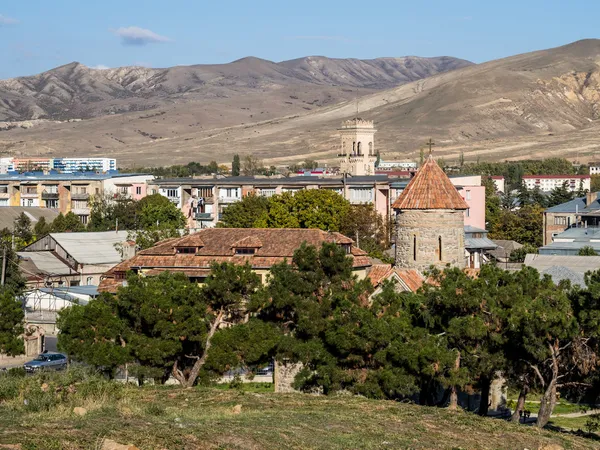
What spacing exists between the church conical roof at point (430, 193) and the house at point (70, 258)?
88.1 feet

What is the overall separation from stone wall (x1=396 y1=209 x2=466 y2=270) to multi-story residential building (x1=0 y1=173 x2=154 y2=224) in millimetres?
65798

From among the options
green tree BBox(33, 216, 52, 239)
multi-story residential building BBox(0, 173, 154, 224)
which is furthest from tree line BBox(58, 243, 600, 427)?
multi-story residential building BBox(0, 173, 154, 224)

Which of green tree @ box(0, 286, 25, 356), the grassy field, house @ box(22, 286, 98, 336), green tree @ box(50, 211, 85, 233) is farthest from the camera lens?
green tree @ box(50, 211, 85, 233)

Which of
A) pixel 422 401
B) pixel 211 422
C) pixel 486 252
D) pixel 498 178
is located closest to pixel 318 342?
pixel 422 401

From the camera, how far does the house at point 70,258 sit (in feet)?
232

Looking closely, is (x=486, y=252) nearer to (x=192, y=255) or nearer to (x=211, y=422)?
(x=192, y=255)

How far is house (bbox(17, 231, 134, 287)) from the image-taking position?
7075 centimetres

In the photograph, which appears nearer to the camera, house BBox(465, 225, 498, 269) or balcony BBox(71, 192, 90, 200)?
house BBox(465, 225, 498, 269)

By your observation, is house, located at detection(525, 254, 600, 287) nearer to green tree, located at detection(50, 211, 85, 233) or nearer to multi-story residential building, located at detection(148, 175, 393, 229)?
multi-story residential building, located at detection(148, 175, 393, 229)

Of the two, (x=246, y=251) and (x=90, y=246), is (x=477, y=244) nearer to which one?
(x=90, y=246)

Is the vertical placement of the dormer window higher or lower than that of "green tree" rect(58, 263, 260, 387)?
higher

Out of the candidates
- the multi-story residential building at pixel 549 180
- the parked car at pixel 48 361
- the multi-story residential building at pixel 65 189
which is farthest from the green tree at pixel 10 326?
the multi-story residential building at pixel 549 180

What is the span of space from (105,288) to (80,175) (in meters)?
67.5

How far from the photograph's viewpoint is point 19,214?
101m
